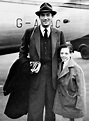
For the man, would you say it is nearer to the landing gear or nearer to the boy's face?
the boy's face

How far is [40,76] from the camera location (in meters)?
3.15

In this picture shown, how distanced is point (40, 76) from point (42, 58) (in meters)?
0.22

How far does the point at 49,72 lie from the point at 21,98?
0.48 meters

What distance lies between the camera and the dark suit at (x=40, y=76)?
3111 millimetres

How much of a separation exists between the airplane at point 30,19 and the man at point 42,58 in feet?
9.83

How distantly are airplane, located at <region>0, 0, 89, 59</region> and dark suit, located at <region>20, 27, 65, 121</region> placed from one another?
9.83 ft

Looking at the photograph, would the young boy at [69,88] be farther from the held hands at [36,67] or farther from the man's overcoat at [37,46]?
the held hands at [36,67]

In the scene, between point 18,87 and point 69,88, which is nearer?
point 69,88

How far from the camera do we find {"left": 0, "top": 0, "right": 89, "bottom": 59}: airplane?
606 centimetres

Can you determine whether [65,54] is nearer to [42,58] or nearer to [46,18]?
[42,58]

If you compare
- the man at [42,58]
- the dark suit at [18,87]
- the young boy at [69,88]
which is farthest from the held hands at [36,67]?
the young boy at [69,88]

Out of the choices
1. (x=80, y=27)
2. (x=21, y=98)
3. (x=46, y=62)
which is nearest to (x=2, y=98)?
(x=21, y=98)

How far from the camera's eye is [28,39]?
3197mm

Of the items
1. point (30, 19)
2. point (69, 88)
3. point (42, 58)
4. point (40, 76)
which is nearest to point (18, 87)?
point (40, 76)
